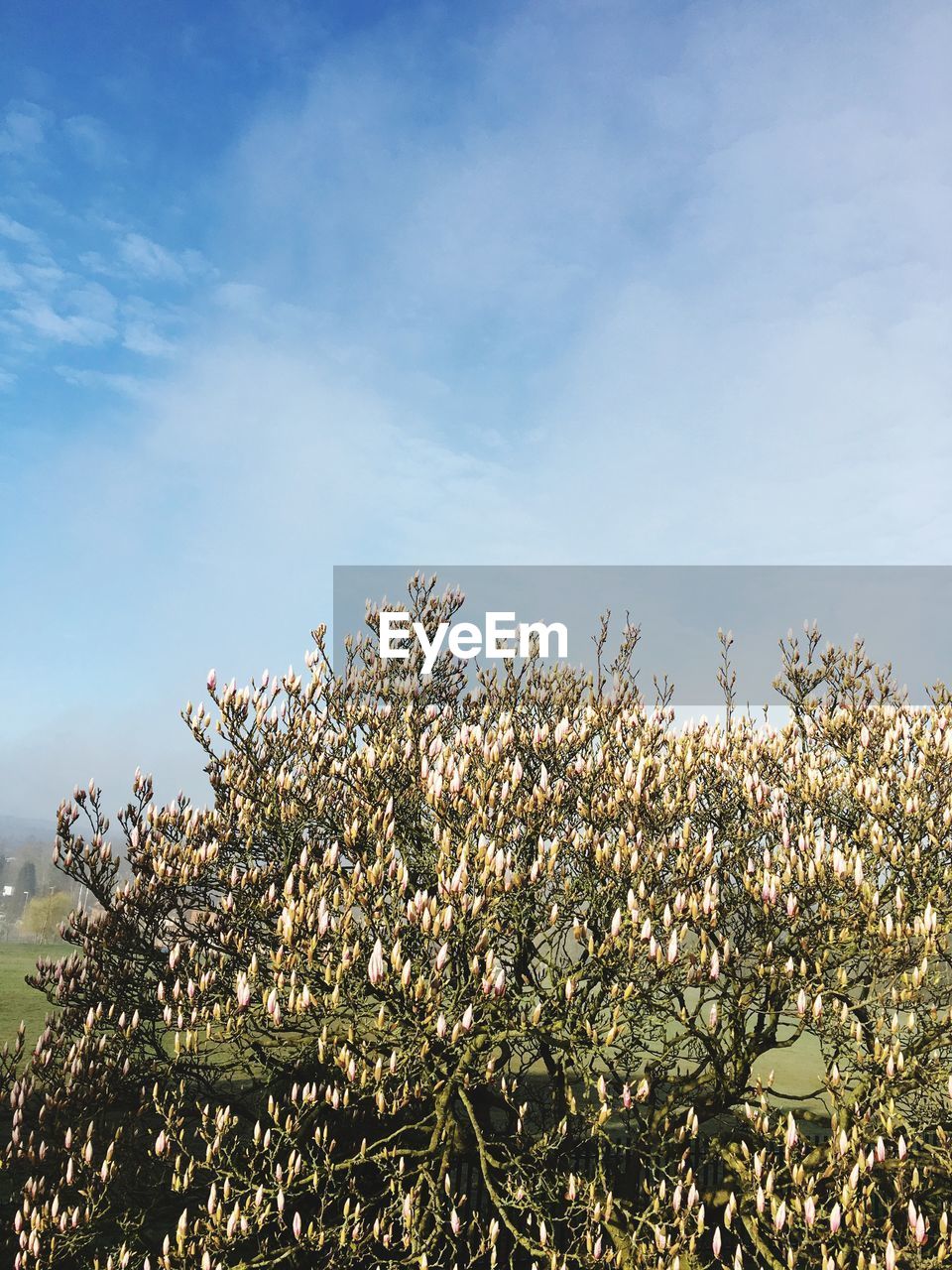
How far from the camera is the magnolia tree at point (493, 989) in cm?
866

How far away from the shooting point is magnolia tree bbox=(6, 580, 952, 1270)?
866 cm

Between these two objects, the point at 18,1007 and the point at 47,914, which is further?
the point at 47,914

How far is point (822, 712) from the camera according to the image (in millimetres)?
14445

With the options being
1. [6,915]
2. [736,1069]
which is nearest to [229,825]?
[736,1069]

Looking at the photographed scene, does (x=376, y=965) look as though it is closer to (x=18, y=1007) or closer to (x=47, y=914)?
(x=18, y=1007)

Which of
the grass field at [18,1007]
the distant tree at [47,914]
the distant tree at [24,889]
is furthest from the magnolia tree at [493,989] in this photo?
the distant tree at [24,889]

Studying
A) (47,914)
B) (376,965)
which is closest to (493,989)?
(376,965)

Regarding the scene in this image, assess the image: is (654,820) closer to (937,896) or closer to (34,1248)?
(937,896)

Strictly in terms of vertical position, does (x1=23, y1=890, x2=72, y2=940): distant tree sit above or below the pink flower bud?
below

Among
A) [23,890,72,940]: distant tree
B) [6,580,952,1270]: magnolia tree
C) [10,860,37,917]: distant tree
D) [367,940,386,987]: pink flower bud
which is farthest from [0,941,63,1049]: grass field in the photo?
[10,860,37,917]: distant tree

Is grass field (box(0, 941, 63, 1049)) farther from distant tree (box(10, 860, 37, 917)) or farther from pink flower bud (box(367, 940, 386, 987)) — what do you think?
distant tree (box(10, 860, 37, 917))

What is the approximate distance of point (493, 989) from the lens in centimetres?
790

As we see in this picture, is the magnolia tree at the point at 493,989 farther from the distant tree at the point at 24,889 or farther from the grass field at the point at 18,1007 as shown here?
the distant tree at the point at 24,889

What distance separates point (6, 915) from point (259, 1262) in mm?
187255
